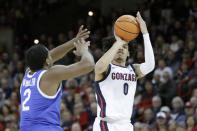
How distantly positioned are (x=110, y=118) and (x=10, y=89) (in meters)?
9.87

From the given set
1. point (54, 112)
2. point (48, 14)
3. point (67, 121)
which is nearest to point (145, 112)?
point (67, 121)

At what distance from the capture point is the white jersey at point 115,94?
6116 mm

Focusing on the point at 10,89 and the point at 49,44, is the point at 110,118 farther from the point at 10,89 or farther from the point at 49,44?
the point at 49,44

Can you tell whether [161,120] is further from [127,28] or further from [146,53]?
[127,28]

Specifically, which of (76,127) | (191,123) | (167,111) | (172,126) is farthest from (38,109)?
(167,111)

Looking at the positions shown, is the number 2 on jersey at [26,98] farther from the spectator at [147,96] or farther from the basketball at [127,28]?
the spectator at [147,96]

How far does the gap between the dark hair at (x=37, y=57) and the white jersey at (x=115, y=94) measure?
105 cm

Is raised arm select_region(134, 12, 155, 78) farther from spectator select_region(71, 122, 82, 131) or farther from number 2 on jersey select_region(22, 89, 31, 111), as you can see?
spectator select_region(71, 122, 82, 131)

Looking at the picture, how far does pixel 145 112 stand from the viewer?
36.1ft

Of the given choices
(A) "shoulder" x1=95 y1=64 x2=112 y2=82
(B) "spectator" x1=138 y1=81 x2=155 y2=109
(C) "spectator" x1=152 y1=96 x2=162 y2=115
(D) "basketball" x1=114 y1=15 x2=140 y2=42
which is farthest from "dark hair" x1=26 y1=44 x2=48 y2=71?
(B) "spectator" x1=138 y1=81 x2=155 y2=109

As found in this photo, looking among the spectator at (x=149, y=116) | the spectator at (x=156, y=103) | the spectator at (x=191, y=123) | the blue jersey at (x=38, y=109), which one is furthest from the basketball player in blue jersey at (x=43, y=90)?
the spectator at (x=156, y=103)

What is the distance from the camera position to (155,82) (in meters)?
12.1

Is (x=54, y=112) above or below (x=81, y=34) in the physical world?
below

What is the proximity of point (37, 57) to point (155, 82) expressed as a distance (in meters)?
7.00
